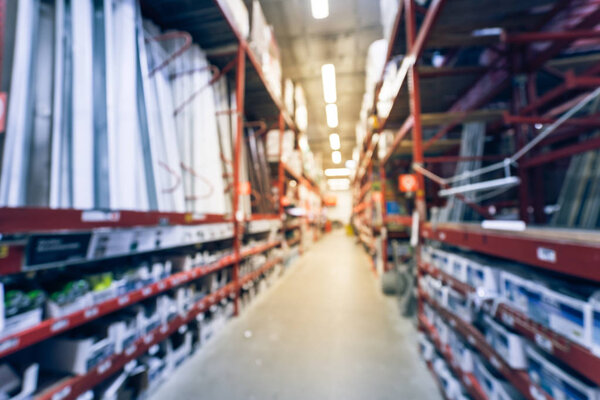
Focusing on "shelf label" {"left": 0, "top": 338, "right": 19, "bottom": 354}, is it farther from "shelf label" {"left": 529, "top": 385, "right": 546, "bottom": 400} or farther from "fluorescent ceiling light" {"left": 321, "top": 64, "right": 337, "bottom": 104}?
"fluorescent ceiling light" {"left": 321, "top": 64, "right": 337, "bottom": 104}

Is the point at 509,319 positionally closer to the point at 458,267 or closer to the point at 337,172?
the point at 458,267

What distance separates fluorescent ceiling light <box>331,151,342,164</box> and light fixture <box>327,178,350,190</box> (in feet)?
19.6

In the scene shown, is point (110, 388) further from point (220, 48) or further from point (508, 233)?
point (220, 48)

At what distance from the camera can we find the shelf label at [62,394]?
121cm

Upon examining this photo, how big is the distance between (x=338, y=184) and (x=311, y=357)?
23529 millimetres

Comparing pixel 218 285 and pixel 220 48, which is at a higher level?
pixel 220 48

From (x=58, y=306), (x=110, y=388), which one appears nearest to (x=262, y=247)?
(x=110, y=388)

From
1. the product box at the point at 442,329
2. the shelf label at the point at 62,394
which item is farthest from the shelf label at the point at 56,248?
the product box at the point at 442,329

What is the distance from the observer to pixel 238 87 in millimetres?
3363

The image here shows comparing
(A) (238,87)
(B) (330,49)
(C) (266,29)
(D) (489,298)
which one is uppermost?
(B) (330,49)

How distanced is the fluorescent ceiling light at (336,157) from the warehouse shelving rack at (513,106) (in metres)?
11.9

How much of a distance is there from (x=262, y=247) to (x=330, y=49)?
5658mm

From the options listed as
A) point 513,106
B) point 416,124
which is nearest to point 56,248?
point 416,124

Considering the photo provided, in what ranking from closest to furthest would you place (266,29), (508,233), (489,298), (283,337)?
(508,233) < (489,298) < (283,337) < (266,29)
